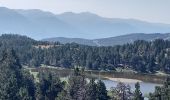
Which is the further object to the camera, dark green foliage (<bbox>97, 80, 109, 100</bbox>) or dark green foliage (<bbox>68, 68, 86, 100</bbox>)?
dark green foliage (<bbox>97, 80, 109, 100</bbox>)

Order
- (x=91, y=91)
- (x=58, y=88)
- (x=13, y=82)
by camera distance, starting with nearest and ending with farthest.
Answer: (x=91, y=91), (x=58, y=88), (x=13, y=82)

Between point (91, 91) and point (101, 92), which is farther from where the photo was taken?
point (101, 92)

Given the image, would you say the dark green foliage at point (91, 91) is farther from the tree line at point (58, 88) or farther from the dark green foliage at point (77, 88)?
the dark green foliage at point (77, 88)

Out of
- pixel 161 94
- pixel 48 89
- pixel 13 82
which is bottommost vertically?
pixel 48 89

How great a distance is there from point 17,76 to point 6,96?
1601cm

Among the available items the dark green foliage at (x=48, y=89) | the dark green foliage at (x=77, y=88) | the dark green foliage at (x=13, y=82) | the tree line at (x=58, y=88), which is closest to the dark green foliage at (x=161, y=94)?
the tree line at (x=58, y=88)

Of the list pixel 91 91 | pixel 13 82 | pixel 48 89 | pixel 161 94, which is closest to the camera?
pixel 161 94

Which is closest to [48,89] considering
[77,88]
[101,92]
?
[77,88]

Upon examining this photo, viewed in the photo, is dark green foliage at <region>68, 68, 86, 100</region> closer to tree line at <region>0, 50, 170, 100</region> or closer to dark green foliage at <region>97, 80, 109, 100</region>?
tree line at <region>0, 50, 170, 100</region>

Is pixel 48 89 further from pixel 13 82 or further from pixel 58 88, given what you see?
pixel 13 82

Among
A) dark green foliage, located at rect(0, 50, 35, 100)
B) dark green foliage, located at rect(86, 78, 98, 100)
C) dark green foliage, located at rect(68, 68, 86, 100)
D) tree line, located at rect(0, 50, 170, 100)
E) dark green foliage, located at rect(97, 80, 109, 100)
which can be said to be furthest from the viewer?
dark green foliage, located at rect(0, 50, 35, 100)

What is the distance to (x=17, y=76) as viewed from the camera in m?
120

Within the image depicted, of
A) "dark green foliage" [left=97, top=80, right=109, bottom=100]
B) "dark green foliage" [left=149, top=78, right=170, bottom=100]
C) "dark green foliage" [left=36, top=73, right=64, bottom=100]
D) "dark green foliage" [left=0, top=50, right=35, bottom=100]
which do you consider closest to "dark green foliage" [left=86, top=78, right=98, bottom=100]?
"dark green foliage" [left=97, top=80, right=109, bottom=100]

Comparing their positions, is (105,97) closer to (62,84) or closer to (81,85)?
(81,85)
